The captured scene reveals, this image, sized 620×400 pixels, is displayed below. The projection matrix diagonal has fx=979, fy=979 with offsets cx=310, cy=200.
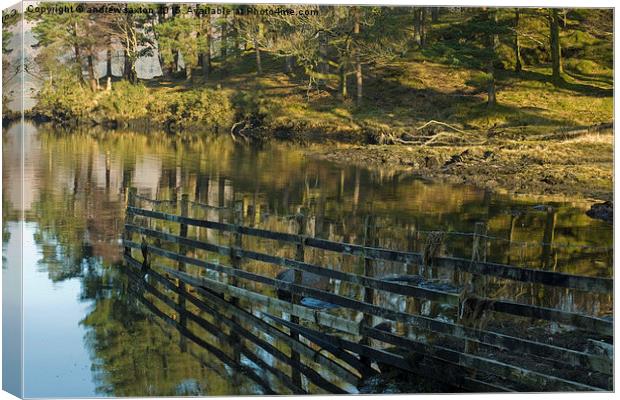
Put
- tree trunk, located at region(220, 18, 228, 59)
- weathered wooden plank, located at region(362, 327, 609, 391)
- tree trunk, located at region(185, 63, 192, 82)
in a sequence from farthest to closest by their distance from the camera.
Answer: tree trunk, located at region(185, 63, 192, 82) → tree trunk, located at region(220, 18, 228, 59) → weathered wooden plank, located at region(362, 327, 609, 391)

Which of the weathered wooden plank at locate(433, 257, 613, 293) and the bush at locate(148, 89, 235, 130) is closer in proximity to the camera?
the weathered wooden plank at locate(433, 257, 613, 293)

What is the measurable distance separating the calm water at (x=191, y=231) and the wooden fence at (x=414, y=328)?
0.41 meters

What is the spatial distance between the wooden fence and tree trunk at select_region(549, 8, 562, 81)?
13.0 ft

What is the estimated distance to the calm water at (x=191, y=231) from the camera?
34.4 feet

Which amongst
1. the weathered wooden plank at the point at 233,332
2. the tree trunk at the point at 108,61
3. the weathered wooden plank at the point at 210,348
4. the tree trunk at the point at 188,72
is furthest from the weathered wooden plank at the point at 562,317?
the tree trunk at the point at 188,72

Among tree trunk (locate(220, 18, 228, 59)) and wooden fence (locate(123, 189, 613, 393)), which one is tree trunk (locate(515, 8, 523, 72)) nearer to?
tree trunk (locate(220, 18, 228, 59))

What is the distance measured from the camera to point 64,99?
14.4m

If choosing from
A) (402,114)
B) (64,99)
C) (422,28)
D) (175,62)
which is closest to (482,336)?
(422,28)

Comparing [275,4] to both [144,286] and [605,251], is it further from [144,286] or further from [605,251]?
[605,251]

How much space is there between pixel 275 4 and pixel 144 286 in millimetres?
5450

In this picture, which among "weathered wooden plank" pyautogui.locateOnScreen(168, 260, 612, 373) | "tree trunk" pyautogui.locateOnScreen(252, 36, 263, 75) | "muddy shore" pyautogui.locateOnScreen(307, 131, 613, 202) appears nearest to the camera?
"weathered wooden plank" pyautogui.locateOnScreen(168, 260, 612, 373)

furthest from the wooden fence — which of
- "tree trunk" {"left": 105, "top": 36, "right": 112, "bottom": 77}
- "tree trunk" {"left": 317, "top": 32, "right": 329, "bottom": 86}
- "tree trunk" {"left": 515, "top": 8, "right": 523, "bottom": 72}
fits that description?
"tree trunk" {"left": 515, "top": 8, "right": 523, "bottom": 72}

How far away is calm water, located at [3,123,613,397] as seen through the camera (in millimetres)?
10500

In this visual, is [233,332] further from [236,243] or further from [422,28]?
[422,28]
